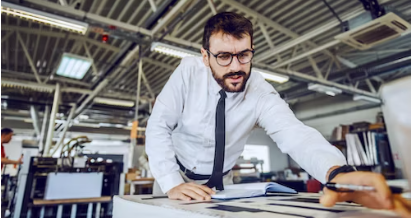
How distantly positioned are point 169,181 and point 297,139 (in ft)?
1.55

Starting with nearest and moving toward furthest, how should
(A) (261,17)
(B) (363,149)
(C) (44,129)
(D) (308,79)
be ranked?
(A) (261,17)
(B) (363,149)
(D) (308,79)
(C) (44,129)

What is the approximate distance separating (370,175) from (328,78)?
6.16m

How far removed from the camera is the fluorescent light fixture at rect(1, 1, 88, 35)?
2.88 metres

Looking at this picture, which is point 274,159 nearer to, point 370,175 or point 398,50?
point 398,50

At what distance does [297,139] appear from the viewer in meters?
0.84

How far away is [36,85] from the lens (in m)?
6.04


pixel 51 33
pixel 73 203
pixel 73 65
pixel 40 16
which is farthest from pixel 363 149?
pixel 51 33

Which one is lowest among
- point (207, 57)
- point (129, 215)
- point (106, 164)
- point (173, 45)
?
point (129, 215)

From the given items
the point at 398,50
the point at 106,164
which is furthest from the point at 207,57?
the point at 398,50

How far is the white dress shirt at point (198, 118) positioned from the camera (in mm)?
1043

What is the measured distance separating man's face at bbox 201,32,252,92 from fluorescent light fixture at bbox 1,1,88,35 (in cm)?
277

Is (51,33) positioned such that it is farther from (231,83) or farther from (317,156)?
(317,156)

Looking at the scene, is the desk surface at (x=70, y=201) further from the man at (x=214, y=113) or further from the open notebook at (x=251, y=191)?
the open notebook at (x=251, y=191)

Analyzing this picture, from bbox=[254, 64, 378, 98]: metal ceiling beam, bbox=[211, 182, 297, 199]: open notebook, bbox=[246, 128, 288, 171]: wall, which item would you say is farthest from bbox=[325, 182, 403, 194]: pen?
bbox=[246, 128, 288, 171]: wall
